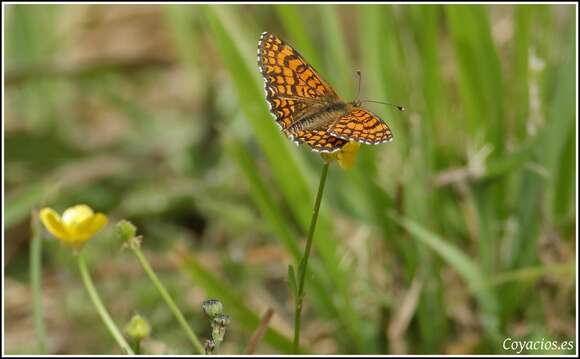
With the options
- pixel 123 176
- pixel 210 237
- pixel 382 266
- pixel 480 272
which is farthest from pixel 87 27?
pixel 480 272

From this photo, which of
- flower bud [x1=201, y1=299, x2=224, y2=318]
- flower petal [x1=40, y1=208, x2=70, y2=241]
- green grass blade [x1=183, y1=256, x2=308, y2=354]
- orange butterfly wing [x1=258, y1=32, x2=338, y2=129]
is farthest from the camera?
green grass blade [x1=183, y1=256, x2=308, y2=354]

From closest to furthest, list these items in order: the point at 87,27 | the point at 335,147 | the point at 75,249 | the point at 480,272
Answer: the point at 335,147 → the point at 75,249 → the point at 480,272 → the point at 87,27

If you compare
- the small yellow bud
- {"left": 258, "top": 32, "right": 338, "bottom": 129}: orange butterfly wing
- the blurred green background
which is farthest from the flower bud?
the blurred green background

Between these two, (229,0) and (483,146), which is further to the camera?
(229,0)

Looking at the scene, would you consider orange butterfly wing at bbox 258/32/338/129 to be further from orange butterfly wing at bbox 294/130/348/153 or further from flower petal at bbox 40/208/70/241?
flower petal at bbox 40/208/70/241

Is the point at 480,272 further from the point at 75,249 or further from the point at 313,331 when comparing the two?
the point at 75,249

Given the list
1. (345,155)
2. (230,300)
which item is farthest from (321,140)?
(230,300)
